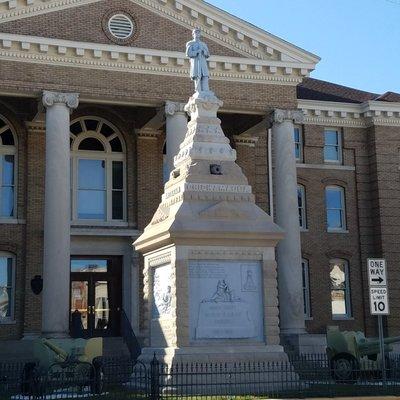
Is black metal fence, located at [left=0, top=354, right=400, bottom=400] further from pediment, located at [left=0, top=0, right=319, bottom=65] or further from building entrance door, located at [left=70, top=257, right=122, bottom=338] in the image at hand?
pediment, located at [left=0, top=0, right=319, bottom=65]

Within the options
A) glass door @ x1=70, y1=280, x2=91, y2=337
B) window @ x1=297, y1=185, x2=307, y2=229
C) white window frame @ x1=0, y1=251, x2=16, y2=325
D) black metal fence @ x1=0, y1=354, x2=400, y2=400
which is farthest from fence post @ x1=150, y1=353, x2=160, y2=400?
window @ x1=297, y1=185, x2=307, y2=229

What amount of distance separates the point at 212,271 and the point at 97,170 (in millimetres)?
18477

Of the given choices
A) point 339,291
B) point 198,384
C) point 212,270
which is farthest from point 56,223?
point 339,291

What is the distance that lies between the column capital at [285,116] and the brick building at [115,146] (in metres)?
0.26

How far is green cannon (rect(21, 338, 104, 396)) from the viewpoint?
1501cm

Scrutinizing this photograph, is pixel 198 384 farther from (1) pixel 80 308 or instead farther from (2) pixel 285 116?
(2) pixel 285 116

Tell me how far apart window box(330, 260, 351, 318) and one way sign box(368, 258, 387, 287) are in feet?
70.2

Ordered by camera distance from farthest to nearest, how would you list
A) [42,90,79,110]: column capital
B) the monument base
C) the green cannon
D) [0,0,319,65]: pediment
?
[0,0,319,65]: pediment → [42,90,79,110]: column capital → the green cannon → the monument base

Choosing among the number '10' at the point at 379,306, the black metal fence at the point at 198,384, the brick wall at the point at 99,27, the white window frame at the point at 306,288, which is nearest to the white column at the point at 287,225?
the brick wall at the point at 99,27

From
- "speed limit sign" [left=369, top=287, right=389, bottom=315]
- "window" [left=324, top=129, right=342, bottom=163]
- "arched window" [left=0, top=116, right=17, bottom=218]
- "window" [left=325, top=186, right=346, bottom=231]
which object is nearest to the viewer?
"speed limit sign" [left=369, top=287, right=389, bottom=315]

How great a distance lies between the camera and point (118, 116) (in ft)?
107

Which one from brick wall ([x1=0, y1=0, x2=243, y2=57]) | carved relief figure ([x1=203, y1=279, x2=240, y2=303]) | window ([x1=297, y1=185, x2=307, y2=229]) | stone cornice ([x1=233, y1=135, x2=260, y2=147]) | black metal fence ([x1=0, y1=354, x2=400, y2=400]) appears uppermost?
brick wall ([x1=0, y1=0, x2=243, y2=57])

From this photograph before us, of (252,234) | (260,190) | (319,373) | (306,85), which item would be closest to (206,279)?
(252,234)

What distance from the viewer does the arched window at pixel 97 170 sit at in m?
32.0
